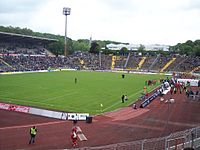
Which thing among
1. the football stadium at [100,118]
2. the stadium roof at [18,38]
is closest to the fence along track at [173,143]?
the football stadium at [100,118]

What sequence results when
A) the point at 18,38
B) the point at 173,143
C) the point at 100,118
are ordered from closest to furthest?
1. the point at 173,143
2. the point at 100,118
3. the point at 18,38

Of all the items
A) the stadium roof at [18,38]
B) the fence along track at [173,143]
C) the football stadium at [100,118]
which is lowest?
the football stadium at [100,118]

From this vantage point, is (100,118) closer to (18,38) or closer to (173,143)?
(173,143)

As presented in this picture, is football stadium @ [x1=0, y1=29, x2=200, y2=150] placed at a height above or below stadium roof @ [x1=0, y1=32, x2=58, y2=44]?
below

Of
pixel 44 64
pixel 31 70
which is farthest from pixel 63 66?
pixel 31 70

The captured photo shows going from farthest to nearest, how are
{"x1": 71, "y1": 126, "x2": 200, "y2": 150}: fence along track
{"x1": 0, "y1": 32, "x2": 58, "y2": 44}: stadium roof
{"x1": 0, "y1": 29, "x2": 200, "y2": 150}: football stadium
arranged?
{"x1": 0, "y1": 32, "x2": 58, "y2": 44}: stadium roof < {"x1": 0, "y1": 29, "x2": 200, "y2": 150}: football stadium < {"x1": 71, "y1": 126, "x2": 200, "y2": 150}: fence along track

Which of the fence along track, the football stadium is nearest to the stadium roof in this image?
the football stadium

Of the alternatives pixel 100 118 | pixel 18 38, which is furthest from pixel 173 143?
pixel 18 38

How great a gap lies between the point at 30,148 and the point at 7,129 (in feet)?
19.5

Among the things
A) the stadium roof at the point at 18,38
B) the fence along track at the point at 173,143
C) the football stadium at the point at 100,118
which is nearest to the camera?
the fence along track at the point at 173,143

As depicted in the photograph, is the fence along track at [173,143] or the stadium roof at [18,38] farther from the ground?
the stadium roof at [18,38]

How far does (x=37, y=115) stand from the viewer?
30.5 meters

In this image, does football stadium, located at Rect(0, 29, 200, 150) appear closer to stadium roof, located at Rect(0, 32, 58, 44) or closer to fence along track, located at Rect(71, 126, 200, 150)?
fence along track, located at Rect(71, 126, 200, 150)

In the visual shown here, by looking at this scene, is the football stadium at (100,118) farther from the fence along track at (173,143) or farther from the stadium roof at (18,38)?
the stadium roof at (18,38)
